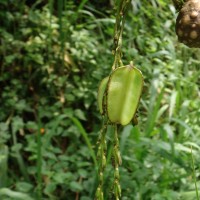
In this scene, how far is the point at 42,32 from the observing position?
2410 mm

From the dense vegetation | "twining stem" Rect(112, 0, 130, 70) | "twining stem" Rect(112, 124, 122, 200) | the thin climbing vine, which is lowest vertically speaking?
the dense vegetation

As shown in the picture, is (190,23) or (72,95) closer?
(190,23)

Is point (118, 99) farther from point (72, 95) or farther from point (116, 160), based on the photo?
point (72, 95)

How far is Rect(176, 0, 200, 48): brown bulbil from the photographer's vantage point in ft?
1.70

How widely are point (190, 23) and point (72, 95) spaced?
1.72 metres

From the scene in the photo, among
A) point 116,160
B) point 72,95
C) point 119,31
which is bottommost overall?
point 72,95

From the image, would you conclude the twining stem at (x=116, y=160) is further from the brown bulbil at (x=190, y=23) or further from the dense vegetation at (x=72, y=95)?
the dense vegetation at (x=72, y=95)

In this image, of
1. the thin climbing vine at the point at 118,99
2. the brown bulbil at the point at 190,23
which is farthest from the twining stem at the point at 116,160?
the brown bulbil at the point at 190,23

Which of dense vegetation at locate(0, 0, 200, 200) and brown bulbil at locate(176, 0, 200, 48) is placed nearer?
brown bulbil at locate(176, 0, 200, 48)

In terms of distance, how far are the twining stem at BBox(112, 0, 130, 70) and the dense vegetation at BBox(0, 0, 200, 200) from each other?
1.12m

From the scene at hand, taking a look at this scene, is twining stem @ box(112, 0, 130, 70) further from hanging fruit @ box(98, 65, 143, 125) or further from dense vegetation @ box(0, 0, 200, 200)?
dense vegetation @ box(0, 0, 200, 200)

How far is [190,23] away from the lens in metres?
0.52

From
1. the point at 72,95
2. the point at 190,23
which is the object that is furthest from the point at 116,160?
the point at 72,95

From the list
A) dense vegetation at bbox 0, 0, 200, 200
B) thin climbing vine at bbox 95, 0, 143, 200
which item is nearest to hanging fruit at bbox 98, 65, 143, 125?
thin climbing vine at bbox 95, 0, 143, 200
